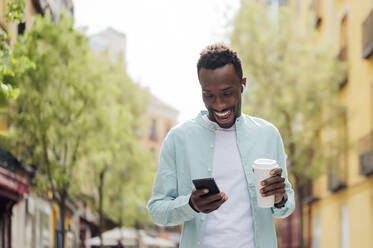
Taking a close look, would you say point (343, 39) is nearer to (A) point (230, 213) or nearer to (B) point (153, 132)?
(A) point (230, 213)

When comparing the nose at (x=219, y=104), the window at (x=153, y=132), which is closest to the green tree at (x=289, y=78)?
the nose at (x=219, y=104)

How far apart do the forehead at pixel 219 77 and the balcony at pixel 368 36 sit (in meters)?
14.9

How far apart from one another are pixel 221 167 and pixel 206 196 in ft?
1.32

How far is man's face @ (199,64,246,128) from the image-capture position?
10.3 ft

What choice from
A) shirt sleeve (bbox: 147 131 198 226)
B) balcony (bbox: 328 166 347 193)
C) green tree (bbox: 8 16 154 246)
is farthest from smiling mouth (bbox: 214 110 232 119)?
balcony (bbox: 328 166 347 193)

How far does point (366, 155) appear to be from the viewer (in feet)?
58.2

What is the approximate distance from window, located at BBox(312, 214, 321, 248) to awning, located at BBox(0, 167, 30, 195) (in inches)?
571

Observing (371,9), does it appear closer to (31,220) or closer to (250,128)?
(31,220)

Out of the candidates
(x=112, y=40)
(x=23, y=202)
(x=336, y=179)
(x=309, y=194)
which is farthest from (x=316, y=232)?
(x=112, y=40)

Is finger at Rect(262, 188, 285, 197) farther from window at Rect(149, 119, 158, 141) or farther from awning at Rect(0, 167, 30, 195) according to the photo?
window at Rect(149, 119, 158, 141)

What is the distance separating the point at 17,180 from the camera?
47.6 ft

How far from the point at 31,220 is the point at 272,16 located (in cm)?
942

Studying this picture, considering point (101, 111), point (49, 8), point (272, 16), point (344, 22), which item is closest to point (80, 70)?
point (101, 111)

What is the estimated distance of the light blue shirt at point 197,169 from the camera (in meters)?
3.18
